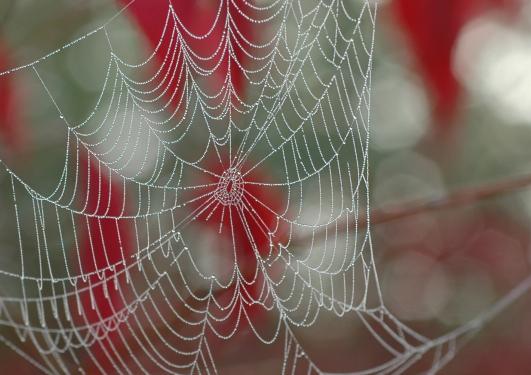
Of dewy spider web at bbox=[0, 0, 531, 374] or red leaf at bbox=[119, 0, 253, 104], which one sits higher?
red leaf at bbox=[119, 0, 253, 104]

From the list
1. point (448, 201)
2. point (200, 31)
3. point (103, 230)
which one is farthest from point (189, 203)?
point (448, 201)

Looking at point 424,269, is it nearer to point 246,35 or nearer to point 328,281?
point 328,281

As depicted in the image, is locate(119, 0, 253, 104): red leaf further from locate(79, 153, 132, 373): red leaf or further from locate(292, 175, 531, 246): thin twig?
locate(292, 175, 531, 246): thin twig

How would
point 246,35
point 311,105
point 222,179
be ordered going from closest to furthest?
point 222,179 < point 246,35 < point 311,105

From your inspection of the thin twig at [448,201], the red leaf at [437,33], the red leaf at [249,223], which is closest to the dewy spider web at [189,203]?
the red leaf at [249,223]

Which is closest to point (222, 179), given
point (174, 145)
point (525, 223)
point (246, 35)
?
point (246, 35)

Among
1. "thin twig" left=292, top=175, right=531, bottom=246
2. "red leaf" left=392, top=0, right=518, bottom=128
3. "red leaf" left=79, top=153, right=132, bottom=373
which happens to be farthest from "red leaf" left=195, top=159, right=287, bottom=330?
"red leaf" left=392, top=0, right=518, bottom=128

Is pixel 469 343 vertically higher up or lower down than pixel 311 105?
lower down
